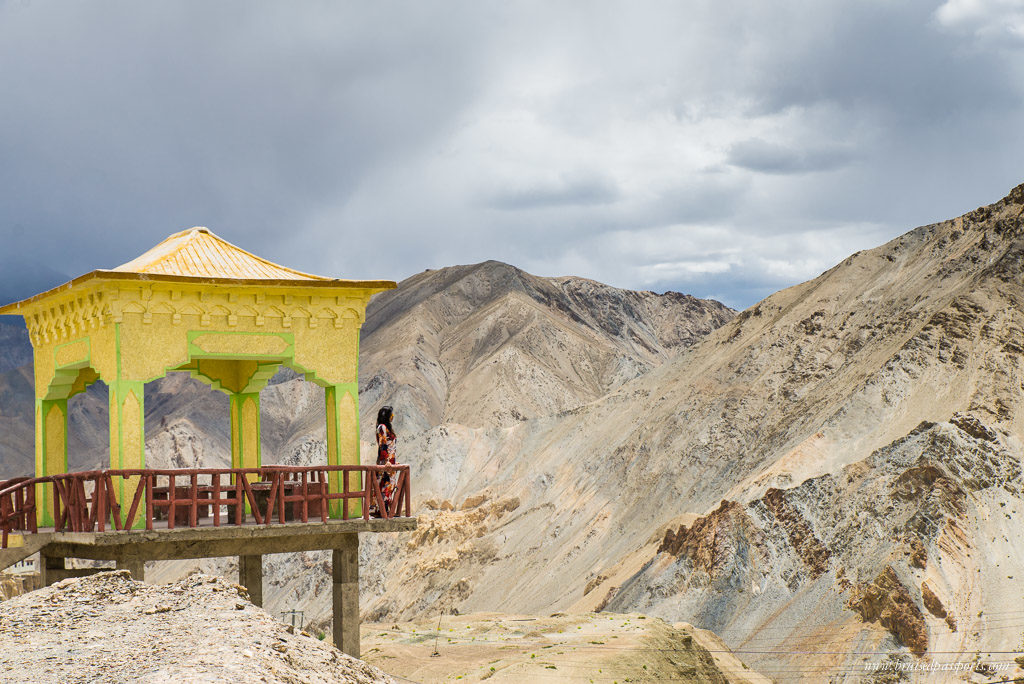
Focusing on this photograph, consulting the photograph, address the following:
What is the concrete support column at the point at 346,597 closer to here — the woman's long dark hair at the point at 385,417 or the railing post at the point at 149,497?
the woman's long dark hair at the point at 385,417

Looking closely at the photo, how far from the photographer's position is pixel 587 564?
45.0 m

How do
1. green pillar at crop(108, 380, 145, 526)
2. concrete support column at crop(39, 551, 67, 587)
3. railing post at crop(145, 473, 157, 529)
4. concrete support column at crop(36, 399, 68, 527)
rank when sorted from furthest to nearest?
1. concrete support column at crop(36, 399, 68, 527)
2. concrete support column at crop(39, 551, 67, 587)
3. green pillar at crop(108, 380, 145, 526)
4. railing post at crop(145, 473, 157, 529)

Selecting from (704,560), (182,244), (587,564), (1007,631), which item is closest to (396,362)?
(587,564)

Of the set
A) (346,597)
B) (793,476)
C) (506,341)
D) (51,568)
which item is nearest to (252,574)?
(346,597)

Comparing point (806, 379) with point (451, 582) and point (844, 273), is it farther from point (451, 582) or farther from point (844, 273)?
point (451, 582)

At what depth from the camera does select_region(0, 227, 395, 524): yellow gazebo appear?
1655 cm

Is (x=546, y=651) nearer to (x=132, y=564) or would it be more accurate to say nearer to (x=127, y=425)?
(x=132, y=564)

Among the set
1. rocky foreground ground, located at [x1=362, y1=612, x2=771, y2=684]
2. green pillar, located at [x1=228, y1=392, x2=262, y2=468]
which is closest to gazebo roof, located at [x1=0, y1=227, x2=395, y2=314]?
green pillar, located at [x1=228, y1=392, x2=262, y2=468]

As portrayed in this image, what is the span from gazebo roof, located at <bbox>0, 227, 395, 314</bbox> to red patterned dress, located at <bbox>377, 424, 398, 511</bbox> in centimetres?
215

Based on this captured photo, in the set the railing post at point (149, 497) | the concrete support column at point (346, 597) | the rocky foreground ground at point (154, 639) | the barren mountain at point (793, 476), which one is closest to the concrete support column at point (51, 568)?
the railing post at point (149, 497)

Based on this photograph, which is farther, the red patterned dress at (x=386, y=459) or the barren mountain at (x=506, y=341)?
the barren mountain at (x=506, y=341)

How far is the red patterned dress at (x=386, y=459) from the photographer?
17.8 meters

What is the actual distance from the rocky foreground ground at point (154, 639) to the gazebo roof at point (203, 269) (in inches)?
184

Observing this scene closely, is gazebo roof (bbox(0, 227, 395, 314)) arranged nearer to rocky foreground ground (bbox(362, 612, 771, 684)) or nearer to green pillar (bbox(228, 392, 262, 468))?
green pillar (bbox(228, 392, 262, 468))
